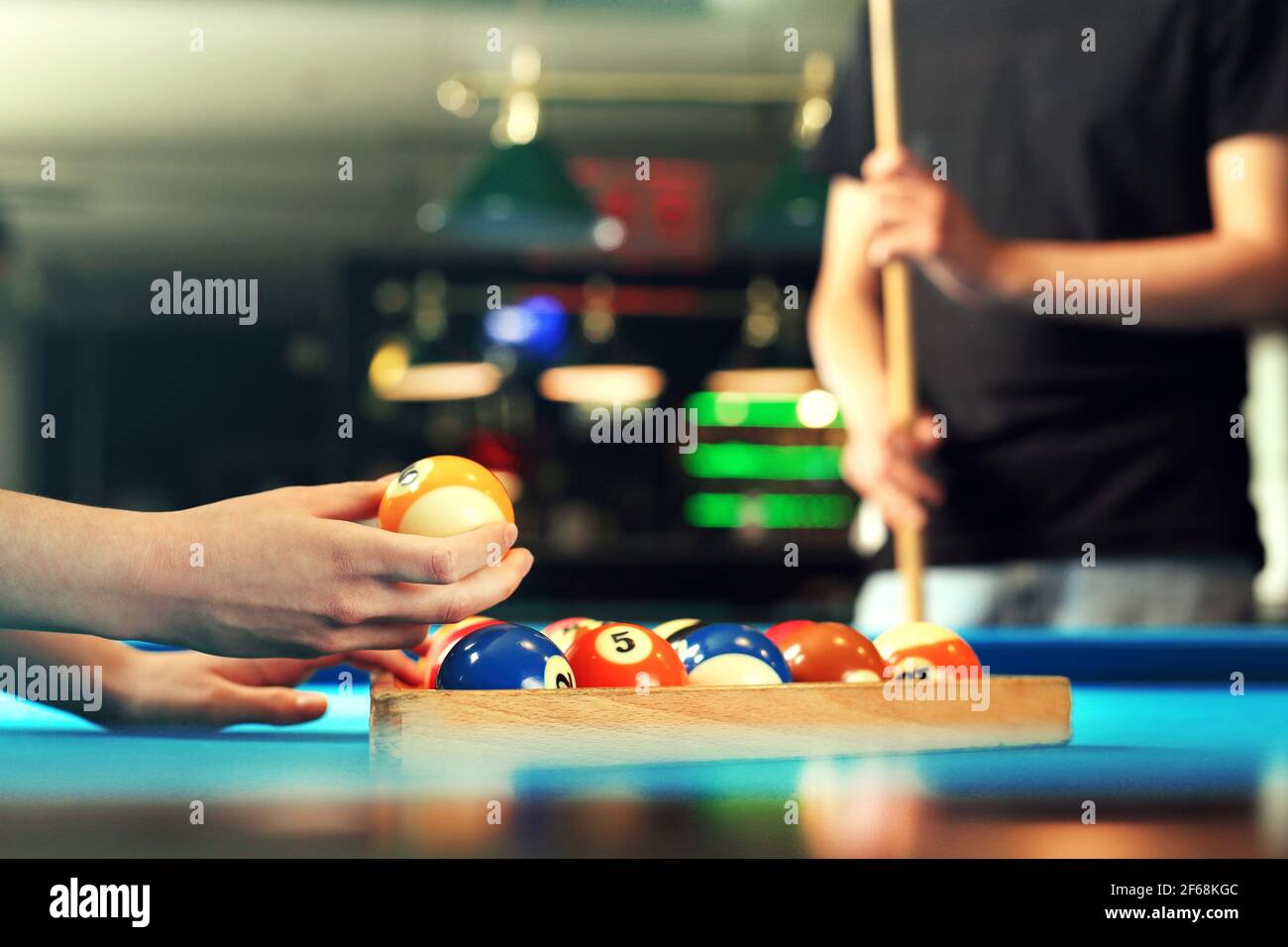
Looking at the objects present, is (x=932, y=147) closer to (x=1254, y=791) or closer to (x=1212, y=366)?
(x=1212, y=366)

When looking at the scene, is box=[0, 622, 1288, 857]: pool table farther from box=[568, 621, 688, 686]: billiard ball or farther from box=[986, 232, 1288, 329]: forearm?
box=[986, 232, 1288, 329]: forearm

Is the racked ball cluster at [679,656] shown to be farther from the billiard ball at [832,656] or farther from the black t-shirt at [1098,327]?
the black t-shirt at [1098,327]

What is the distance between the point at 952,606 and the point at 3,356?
407 inches

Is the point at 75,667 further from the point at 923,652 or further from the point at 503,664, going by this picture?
the point at 923,652

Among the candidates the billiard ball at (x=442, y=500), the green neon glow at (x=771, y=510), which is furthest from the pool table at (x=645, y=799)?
the green neon glow at (x=771, y=510)

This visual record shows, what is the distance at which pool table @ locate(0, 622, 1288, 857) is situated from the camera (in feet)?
2.97

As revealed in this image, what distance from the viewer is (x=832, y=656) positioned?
1.49 metres

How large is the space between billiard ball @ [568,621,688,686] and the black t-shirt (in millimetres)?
1188

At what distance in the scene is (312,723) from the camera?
5.09 feet

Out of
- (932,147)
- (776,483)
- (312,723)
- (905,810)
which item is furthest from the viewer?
(776,483)

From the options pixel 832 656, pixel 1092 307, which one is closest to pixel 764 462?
pixel 1092 307

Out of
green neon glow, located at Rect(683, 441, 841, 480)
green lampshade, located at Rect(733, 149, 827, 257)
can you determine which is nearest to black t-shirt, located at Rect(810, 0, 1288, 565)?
green lampshade, located at Rect(733, 149, 827, 257)

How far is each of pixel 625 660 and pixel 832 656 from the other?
0.25 meters
